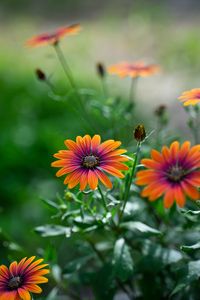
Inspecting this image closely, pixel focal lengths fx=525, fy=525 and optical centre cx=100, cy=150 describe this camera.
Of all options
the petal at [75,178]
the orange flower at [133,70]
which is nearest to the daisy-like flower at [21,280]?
the petal at [75,178]

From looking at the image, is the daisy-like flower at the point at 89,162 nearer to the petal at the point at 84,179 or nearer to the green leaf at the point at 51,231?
the petal at the point at 84,179

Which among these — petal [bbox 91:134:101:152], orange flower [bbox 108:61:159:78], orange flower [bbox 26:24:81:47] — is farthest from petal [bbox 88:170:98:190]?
orange flower [bbox 26:24:81:47]

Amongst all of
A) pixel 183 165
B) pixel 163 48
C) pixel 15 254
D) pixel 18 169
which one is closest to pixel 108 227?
pixel 183 165

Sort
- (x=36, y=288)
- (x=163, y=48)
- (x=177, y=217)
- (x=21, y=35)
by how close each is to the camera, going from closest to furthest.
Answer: (x=36, y=288) → (x=177, y=217) → (x=163, y=48) → (x=21, y=35)

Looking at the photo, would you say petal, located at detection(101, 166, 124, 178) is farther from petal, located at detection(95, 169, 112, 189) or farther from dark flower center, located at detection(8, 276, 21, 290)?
dark flower center, located at detection(8, 276, 21, 290)

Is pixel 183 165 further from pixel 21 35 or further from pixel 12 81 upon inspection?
pixel 21 35

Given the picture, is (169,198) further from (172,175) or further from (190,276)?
(190,276)
